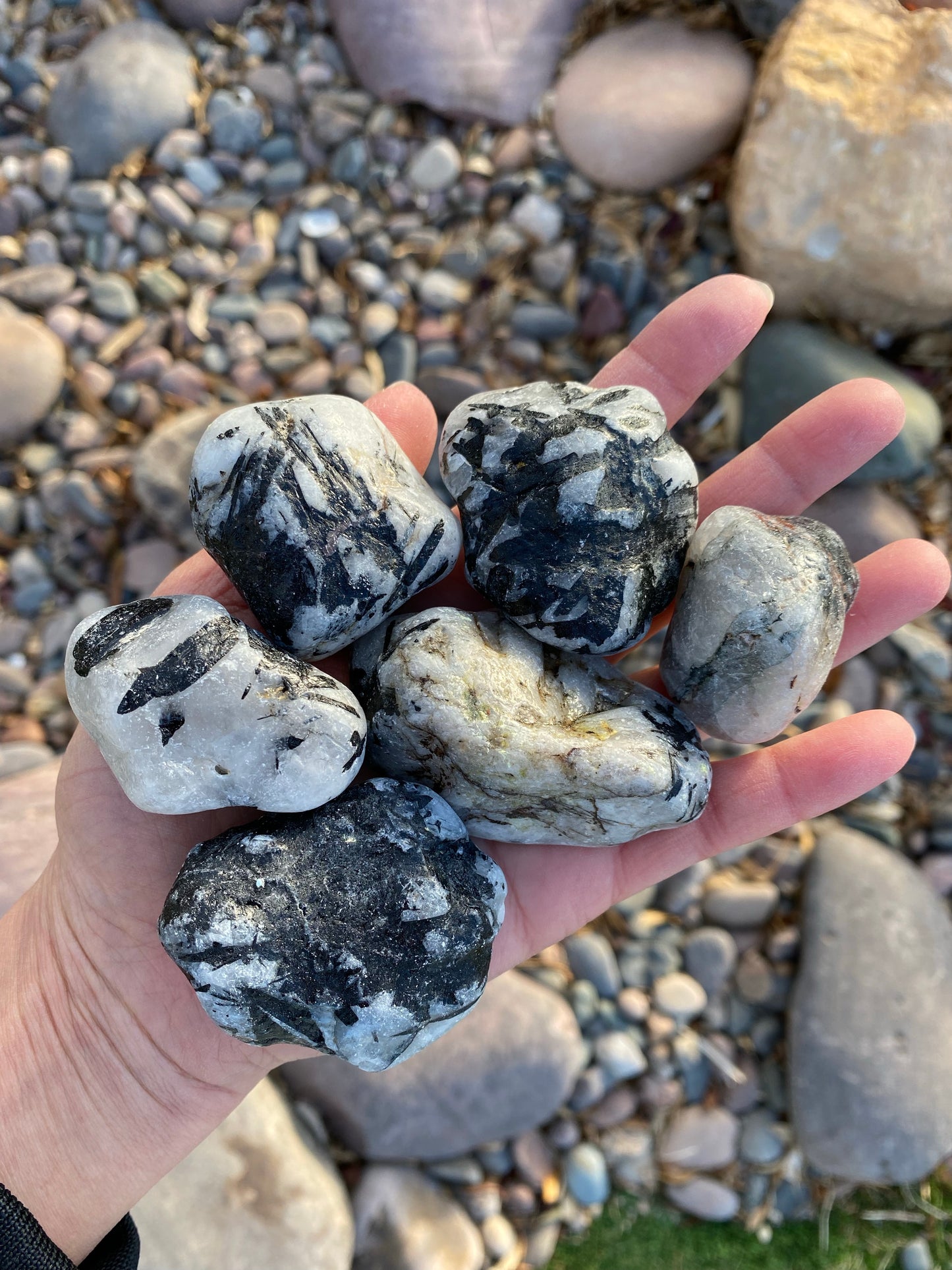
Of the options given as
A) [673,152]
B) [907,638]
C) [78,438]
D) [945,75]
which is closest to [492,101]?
[673,152]

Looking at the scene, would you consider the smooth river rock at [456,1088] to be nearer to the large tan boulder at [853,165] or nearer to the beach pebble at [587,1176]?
the beach pebble at [587,1176]

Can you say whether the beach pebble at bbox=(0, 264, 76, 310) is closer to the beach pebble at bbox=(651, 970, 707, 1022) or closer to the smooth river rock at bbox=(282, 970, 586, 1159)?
the smooth river rock at bbox=(282, 970, 586, 1159)

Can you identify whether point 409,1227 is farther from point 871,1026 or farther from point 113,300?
point 113,300

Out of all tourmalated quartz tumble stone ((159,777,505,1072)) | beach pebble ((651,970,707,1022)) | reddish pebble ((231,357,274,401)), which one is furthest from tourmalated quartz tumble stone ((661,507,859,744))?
reddish pebble ((231,357,274,401))

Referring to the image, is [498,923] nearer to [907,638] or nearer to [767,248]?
[907,638]

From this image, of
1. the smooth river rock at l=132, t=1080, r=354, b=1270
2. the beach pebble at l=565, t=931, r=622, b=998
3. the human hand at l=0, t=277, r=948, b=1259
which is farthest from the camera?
the beach pebble at l=565, t=931, r=622, b=998
